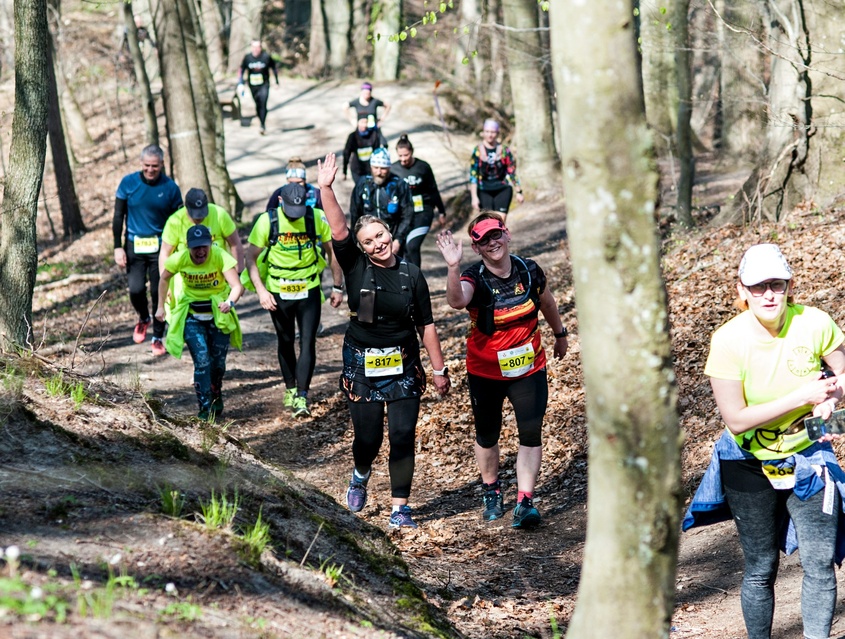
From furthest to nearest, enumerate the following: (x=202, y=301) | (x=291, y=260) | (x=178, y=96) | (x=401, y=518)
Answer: (x=178, y=96), (x=291, y=260), (x=202, y=301), (x=401, y=518)

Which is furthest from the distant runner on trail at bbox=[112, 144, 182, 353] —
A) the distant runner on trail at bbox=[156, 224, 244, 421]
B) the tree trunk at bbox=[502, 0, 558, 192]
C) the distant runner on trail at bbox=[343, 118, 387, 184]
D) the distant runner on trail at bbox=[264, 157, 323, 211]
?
the tree trunk at bbox=[502, 0, 558, 192]

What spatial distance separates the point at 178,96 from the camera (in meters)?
16.9

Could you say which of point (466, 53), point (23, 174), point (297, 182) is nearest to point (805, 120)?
point (297, 182)

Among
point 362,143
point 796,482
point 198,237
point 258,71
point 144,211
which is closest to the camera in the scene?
point 796,482

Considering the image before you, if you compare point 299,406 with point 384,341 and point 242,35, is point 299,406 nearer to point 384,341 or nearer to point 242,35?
point 384,341

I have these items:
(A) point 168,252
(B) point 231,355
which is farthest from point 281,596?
(B) point 231,355

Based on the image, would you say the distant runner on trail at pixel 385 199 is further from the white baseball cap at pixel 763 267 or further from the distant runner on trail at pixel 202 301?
the white baseball cap at pixel 763 267

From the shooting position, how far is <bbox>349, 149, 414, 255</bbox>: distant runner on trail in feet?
36.5

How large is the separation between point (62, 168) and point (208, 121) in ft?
11.6

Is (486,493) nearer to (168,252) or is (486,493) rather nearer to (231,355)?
(168,252)

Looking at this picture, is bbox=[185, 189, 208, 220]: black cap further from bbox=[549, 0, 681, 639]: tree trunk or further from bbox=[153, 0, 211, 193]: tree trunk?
bbox=[153, 0, 211, 193]: tree trunk

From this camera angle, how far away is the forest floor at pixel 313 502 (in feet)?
13.4

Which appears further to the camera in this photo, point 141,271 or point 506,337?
point 141,271

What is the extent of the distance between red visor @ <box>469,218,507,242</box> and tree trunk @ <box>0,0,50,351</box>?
147 inches
